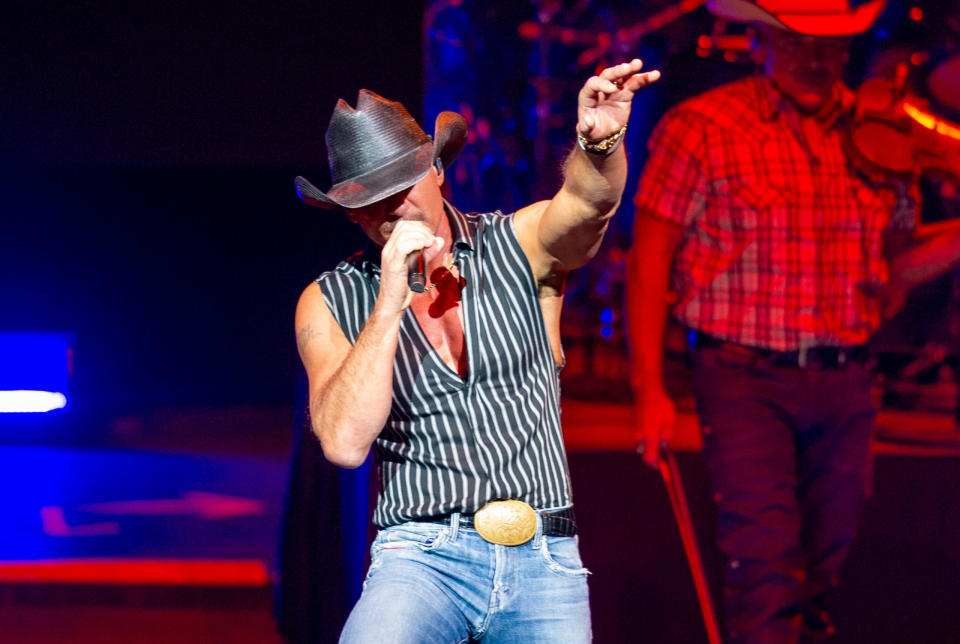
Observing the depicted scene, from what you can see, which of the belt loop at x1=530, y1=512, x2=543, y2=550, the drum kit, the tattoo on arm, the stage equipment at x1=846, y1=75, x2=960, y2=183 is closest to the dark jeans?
the drum kit

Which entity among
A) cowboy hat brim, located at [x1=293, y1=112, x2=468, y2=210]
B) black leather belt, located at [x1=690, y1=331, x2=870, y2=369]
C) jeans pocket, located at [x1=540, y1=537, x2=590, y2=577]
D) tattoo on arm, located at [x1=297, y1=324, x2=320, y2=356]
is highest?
cowboy hat brim, located at [x1=293, y1=112, x2=468, y2=210]

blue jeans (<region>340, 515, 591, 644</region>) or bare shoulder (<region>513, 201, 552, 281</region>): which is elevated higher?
bare shoulder (<region>513, 201, 552, 281</region>)

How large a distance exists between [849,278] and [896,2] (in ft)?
6.48

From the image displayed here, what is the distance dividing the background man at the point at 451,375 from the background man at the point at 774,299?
1.04 metres

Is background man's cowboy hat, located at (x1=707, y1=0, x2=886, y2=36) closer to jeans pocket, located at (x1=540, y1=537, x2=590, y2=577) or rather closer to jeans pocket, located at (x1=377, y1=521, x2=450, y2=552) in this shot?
jeans pocket, located at (x1=540, y1=537, x2=590, y2=577)

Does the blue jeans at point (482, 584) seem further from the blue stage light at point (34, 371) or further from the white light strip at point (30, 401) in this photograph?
the white light strip at point (30, 401)

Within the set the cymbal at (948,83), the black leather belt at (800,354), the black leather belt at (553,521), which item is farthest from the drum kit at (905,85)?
the black leather belt at (553,521)

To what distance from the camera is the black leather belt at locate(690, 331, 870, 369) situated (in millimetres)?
3246

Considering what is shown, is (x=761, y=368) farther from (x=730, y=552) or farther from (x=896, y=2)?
(x=896, y=2)

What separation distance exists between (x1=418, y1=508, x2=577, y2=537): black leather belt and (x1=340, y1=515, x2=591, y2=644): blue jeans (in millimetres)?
14

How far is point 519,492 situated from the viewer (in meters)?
2.18

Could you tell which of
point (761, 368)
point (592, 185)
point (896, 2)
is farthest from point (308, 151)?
point (896, 2)

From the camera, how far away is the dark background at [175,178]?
375 cm

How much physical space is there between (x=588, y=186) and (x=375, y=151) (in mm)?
482
